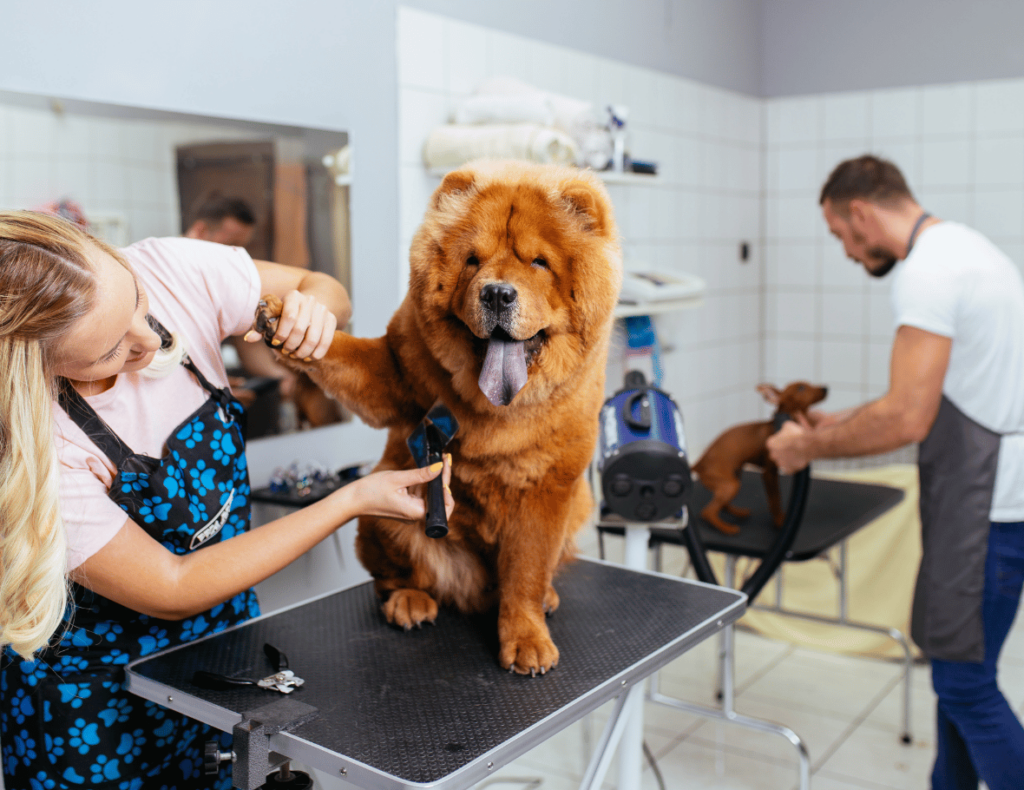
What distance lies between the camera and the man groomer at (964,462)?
2100 millimetres

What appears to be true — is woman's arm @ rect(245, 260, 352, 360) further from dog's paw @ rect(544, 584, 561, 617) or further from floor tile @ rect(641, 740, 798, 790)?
floor tile @ rect(641, 740, 798, 790)

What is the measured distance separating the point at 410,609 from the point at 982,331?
154 centimetres

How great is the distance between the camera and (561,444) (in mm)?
1343

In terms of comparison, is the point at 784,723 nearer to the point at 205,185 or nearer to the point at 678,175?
the point at 678,175

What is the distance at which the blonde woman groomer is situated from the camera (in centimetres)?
103

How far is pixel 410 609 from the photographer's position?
145 cm

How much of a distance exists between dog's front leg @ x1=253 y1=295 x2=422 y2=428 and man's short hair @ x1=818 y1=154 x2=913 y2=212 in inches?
65.7

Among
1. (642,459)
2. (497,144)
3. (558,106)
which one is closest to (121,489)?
(642,459)

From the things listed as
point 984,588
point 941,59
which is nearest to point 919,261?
point 984,588

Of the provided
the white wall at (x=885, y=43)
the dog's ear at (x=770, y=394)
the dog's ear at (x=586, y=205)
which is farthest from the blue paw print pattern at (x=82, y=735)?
the white wall at (x=885, y=43)

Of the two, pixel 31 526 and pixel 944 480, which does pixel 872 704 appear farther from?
pixel 31 526

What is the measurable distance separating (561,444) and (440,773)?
505mm

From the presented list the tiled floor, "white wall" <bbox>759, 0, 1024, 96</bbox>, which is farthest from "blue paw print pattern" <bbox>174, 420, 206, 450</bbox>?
"white wall" <bbox>759, 0, 1024, 96</bbox>

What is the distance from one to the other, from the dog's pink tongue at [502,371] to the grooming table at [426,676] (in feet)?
1.33
